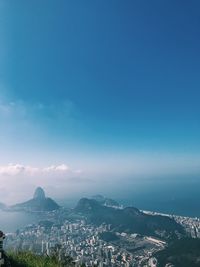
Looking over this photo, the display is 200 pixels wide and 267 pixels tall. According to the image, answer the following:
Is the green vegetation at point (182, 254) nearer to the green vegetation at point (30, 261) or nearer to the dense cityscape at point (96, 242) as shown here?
the dense cityscape at point (96, 242)

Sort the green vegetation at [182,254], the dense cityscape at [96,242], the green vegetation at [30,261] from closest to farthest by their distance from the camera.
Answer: the green vegetation at [30,261], the green vegetation at [182,254], the dense cityscape at [96,242]

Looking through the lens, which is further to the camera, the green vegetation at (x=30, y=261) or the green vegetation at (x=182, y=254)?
the green vegetation at (x=182, y=254)

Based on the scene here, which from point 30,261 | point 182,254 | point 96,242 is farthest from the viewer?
point 96,242

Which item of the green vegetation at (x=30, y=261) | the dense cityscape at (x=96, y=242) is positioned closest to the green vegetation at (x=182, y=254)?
the dense cityscape at (x=96, y=242)

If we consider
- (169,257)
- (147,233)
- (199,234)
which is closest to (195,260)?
(169,257)

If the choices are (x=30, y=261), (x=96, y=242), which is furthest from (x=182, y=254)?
(x=30, y=261)

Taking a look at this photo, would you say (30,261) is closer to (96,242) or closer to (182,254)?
(182,254)

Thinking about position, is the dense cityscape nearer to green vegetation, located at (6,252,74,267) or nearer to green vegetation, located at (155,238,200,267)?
green vegetation, located at (155,238,200,267)

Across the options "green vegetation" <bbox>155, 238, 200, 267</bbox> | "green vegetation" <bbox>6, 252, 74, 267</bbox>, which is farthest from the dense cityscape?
"green vegetation" <bbox>6, 252, 74, 267</bbox>

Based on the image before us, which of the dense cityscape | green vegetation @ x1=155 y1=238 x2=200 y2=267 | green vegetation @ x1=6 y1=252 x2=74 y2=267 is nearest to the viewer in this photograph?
green vegetation @ x1=6 y1=252 x2=74 y2=267

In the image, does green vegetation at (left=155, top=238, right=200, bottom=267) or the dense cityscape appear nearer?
green vegetation at (left=155, top=238, right=200, bottom=267)
